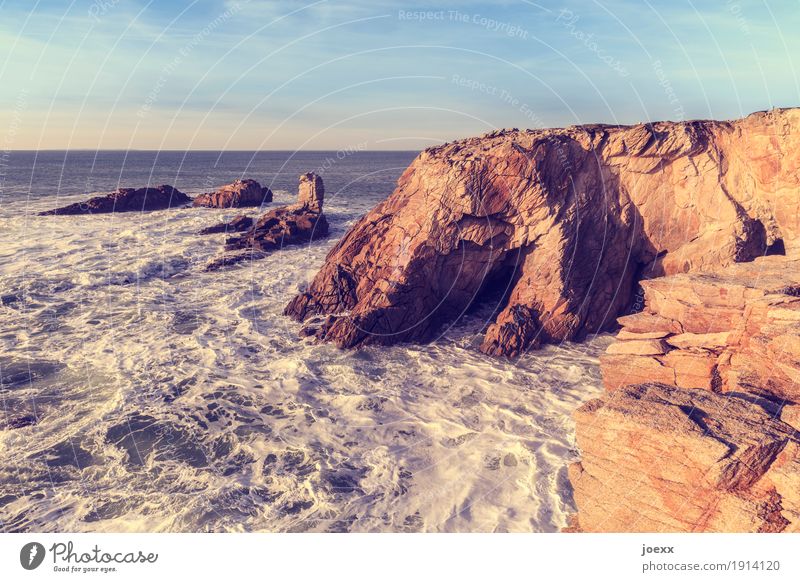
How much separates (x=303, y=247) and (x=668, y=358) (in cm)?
2744

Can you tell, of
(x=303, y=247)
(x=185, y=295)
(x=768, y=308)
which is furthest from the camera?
(x=303, y=247)

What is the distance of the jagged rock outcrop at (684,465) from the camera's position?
7418mm

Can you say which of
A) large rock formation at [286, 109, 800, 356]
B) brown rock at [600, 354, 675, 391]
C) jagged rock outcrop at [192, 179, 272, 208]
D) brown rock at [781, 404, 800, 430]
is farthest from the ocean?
jagged rock outcrop at [192, 179, 272, 208]

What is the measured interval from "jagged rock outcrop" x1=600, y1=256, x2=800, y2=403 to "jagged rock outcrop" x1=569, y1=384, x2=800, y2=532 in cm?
155

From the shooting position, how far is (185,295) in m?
26.7

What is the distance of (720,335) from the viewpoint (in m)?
13.0

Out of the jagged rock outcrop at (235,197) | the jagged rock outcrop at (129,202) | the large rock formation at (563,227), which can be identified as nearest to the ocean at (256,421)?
the large rock formation at (563,227)

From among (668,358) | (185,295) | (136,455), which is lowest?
(136,455)

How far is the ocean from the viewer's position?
1145cm

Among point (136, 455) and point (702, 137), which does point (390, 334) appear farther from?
point (702, 137)

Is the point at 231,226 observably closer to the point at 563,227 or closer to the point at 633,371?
the point at 563,227

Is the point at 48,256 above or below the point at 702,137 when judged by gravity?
below

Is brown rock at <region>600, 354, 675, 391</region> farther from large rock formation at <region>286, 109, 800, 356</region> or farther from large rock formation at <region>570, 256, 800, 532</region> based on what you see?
large rock formation at <region>286, 109, 800, 356</region>

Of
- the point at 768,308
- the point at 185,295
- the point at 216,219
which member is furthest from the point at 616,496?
the point at 216,219
